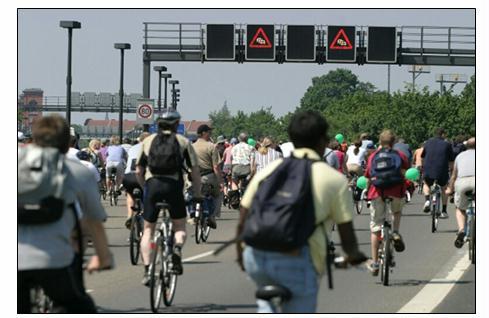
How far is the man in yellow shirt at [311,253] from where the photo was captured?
7.05 metres

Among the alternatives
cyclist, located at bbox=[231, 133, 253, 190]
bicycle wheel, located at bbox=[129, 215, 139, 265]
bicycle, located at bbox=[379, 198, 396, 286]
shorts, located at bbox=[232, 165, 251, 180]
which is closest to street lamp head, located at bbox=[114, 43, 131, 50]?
cyclist, located at bbox=[231, 133, 253, 190]

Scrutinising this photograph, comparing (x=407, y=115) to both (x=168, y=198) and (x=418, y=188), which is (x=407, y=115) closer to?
(x=418, y=188)

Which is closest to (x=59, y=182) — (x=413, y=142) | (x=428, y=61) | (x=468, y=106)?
(x=428, y=61)

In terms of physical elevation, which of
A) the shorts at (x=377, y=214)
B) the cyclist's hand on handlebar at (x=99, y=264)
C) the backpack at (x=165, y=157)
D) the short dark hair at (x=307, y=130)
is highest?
the short dark hair at (x=307, y=130)

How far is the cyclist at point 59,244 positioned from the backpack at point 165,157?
4964mm

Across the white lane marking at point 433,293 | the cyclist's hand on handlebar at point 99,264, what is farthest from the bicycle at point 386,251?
the cyclist's hand on handlebar at point 99,264

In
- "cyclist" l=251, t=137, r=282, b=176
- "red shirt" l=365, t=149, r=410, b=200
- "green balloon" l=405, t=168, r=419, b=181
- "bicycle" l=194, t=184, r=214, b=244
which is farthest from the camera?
"cyclist" l=251, t=137, r=282, b=176

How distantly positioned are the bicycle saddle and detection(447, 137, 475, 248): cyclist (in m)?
10.2

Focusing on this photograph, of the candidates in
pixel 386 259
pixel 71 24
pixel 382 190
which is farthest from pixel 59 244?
pixel 71 24

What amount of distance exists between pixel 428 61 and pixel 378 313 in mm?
39537

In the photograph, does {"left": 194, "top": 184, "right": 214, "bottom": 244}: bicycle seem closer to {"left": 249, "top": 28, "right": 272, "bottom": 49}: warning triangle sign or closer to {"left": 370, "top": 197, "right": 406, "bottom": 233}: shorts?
{"left": 370, "top": 197, "right": 406, "bottom": 233}: shorts

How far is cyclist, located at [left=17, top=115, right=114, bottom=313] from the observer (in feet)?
22.8

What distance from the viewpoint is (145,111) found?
46844mm

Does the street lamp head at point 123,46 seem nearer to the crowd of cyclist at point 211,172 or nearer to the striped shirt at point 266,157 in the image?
the crowd of cyclist at point 211,172
